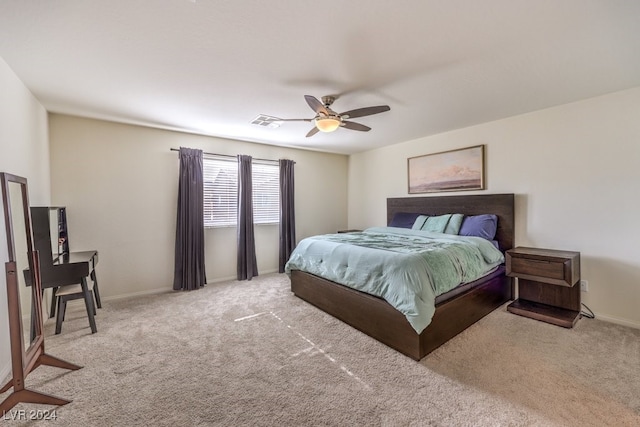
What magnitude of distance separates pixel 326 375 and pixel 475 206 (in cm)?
317

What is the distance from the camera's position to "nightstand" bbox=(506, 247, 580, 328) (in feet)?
8.89

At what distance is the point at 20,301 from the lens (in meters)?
1.76

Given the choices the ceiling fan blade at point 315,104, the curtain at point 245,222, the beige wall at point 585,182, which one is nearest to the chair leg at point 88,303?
the curtain at point 245,222

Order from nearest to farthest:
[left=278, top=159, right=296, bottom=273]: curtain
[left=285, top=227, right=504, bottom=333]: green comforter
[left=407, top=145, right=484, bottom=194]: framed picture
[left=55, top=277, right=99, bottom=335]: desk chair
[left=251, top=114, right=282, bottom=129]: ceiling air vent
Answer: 1. [left=285, top=227, right=504, bottom=333]: green comforter
2. [left=55, top=277, right=99, bottom=335]: desk chair
3. [left=251, top=114, right=282, bottom=129]: ceiling air vent
4. [left=407, top=145, right=484, bottom=194]: framed picture
5. [left=278, top=159, right=296, bottom=273]: curtain

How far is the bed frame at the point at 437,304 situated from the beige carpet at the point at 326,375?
0.33 ft

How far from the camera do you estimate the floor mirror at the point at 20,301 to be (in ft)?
5.23

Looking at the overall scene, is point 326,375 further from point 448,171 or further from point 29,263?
point 448,171

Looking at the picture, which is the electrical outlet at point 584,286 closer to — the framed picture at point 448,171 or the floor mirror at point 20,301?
the framed picture at point 448,171

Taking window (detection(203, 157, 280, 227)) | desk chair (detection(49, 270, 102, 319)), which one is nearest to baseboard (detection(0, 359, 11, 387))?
desk chair (detection(49, 270, 102, 319))

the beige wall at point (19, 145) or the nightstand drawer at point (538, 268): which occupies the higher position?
the beige wall at point (19, 145)

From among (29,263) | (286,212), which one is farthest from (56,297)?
(286,212)

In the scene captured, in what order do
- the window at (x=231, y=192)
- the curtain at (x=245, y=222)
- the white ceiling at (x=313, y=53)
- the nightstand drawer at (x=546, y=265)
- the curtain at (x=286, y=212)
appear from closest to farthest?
the white ceiling at (x=313, y=53) → the nightstand drawer at (x=546, y=265) → the window at (x=231, y=192) → the curtain at (x=245, y=222) → the curtain at (x=286, y=212)

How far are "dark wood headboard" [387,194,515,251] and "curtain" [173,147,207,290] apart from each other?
3.38 metres

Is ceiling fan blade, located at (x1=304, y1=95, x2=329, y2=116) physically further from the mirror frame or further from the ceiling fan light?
the mirror frame
